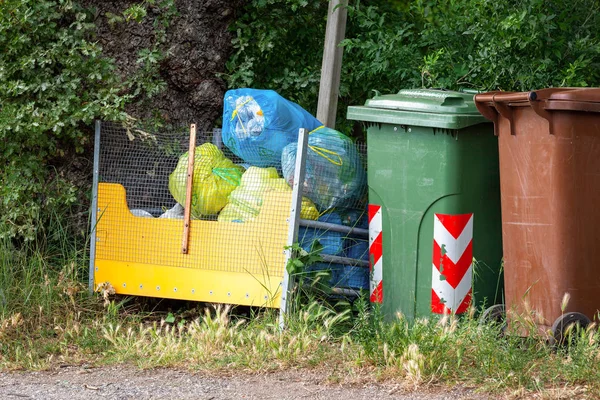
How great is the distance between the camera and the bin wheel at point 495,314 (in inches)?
197

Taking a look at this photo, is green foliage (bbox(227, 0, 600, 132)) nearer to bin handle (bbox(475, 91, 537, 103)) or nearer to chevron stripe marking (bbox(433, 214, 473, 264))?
bin handle (bbox(475, 91, 537, 103))

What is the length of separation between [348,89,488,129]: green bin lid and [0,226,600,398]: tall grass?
1.07m

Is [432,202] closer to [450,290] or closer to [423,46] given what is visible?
[450,290]

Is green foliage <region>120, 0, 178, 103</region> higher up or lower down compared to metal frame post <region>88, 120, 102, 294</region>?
higher up

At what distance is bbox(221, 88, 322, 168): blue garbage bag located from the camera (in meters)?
5.66

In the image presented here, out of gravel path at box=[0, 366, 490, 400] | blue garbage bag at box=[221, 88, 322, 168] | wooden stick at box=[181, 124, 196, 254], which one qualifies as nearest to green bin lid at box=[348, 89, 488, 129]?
blue garbage bag at box=[221, 88, 322, 168]

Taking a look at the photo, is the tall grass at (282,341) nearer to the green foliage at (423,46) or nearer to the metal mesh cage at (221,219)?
the metal mesh cage at (221,219)

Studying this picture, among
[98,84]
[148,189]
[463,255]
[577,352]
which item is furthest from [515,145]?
[98,84]

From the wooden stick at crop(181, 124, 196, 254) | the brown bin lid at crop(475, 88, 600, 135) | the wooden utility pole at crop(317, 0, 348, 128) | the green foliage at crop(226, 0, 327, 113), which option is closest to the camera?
the brown bin lid at crop(475, 88, 600, 135)

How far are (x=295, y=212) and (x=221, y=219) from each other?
0.60 m

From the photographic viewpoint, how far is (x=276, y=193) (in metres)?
5.40

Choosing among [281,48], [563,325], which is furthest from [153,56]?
[563,325]

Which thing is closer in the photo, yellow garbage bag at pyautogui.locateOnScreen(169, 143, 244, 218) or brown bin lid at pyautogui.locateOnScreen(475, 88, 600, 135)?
brown bin lid at pyautogui.locateOnScreen(475, 88, 600, 135)

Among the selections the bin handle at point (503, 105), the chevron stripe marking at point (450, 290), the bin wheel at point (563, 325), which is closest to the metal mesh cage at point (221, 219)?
the chevron stripe marking at point (450, 290)
